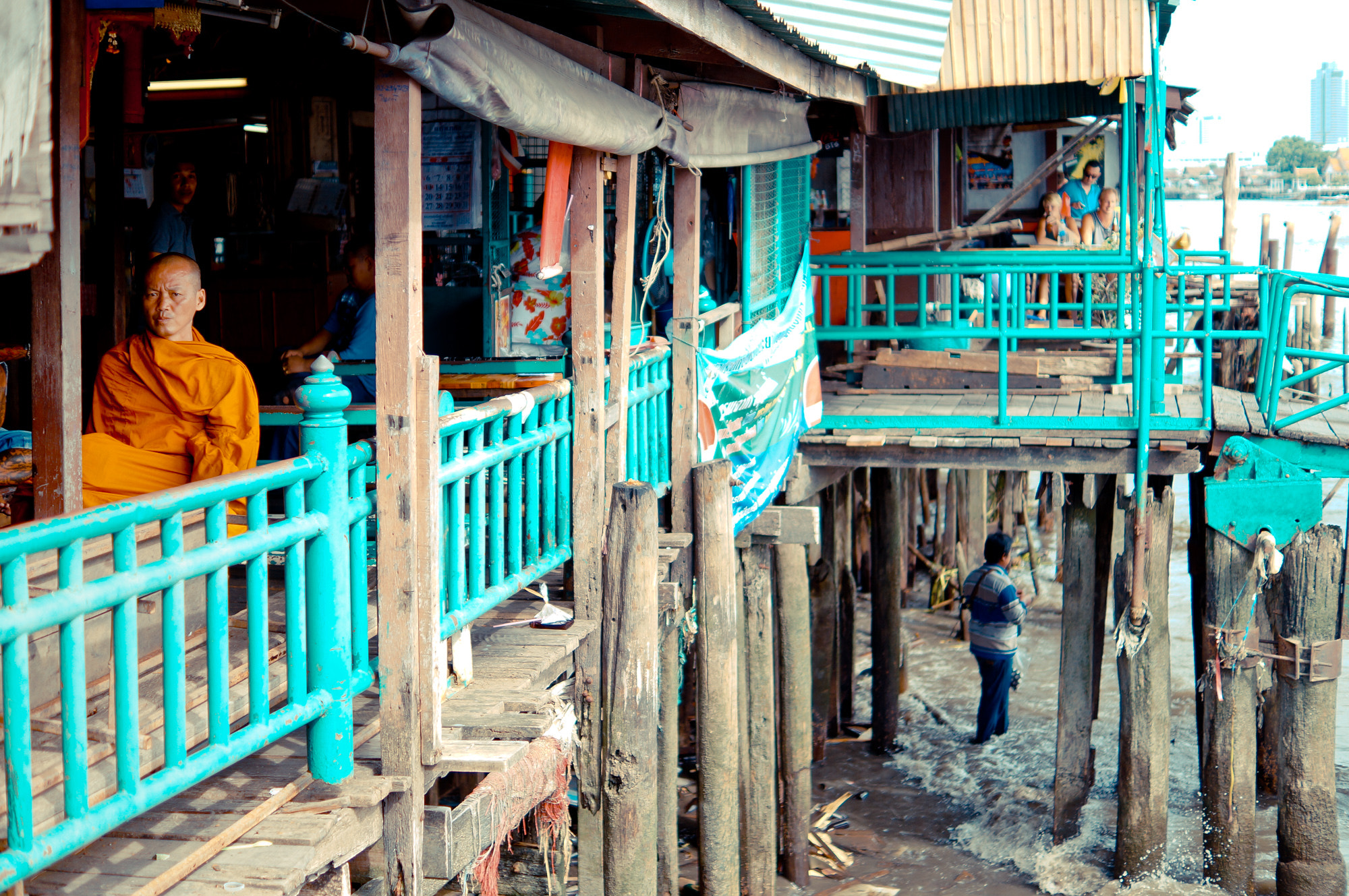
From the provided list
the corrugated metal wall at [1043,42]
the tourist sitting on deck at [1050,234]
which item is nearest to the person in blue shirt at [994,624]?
the tourist sitting on deck at [1050,234]

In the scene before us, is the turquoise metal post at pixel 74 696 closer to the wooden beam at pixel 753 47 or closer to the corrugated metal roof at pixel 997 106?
the wooden beam at pixel 753 47

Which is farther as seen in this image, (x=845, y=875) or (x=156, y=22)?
(x=845, y=875)

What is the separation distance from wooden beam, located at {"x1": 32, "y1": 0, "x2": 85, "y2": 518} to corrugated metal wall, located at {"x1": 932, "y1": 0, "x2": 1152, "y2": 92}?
555cm

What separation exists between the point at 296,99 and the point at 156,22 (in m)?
3.71

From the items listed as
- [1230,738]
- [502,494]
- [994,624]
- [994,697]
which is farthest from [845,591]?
[502,494]

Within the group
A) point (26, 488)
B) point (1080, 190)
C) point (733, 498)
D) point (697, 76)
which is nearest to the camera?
point (26, 488)

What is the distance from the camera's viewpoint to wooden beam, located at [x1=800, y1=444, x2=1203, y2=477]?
7.51m

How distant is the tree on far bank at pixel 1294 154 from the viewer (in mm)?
41750

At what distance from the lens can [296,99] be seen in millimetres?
7328

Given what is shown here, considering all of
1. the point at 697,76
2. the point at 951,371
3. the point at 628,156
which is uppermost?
the point at 697,76

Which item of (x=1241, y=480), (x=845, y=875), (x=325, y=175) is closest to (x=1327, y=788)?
(x=1241, y=480)

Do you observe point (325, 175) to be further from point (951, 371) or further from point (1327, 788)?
point (1327, 788)

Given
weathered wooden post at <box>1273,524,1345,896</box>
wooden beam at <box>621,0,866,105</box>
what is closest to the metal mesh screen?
wooden beam at <box>621,0,866,105</box>

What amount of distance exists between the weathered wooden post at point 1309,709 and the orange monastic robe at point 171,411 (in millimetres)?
5805
